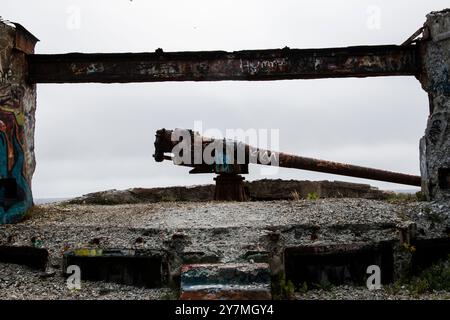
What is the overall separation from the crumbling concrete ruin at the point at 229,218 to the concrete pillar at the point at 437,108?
0.6 inches

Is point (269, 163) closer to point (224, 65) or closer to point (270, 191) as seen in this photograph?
point (270, 191)

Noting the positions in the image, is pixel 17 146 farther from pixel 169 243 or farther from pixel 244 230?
pixel 244 230

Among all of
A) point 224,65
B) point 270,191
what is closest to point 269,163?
point 270,191

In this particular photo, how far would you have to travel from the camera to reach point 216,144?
987 cm

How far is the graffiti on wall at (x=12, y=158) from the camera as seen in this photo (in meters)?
7.02

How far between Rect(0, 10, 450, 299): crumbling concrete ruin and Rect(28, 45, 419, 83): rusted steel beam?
2 centimetres

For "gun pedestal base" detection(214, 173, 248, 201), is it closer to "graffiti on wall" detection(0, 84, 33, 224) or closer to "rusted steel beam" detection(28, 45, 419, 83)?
"rusted steel beam" detection(28, 45, 419, 83)

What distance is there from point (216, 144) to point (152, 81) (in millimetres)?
2526

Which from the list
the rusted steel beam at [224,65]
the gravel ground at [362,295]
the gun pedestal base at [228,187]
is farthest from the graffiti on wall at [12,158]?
the gravel ground at [362,295]

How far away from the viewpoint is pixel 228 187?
9.69 m

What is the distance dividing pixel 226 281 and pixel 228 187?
4705 mm

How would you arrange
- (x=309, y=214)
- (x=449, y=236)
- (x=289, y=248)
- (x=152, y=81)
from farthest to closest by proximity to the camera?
(x=152, y=81) → (x=309, y=214) → (x=449, y=236) → (x=289, y=248)
